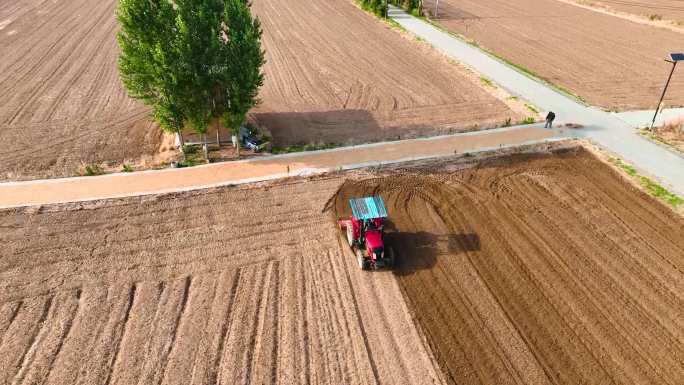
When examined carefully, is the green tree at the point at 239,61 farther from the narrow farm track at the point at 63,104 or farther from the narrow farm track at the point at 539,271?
the narrow farm track at the point at 539,271

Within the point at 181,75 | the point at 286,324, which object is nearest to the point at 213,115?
the point at 181,75

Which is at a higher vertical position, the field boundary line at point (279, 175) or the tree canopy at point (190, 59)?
the tree canopy at point (190, 59)

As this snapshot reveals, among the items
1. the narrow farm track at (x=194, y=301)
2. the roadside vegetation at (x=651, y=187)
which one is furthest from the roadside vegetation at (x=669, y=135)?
the narrow farm track at (x=194, y=301)

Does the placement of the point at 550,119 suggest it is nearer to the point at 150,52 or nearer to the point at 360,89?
the point at 360,89

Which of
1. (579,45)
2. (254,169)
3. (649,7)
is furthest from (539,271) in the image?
(649,7)

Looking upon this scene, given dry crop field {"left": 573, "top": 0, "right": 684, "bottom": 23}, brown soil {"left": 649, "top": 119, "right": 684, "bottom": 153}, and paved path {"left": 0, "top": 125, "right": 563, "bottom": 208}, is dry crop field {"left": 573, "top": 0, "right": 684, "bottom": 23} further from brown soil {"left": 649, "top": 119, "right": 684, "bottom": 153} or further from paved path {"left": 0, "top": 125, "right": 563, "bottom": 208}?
paved path {"left": 0, "top": 125, "right": 563, "bottom": 208}
